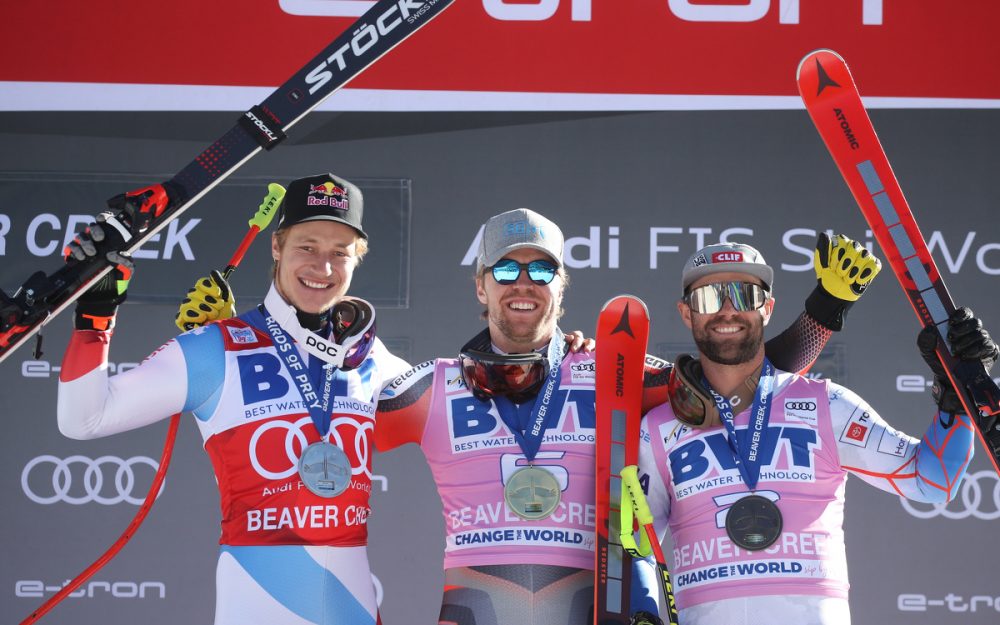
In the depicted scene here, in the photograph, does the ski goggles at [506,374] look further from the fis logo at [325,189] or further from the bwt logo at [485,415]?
the fis logo at [325,189]

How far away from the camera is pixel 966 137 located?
4.27 m

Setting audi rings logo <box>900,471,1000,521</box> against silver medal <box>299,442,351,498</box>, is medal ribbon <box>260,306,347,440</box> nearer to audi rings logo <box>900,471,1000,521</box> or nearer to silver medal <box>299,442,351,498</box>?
silver medal <box>299,442,351,498</box>

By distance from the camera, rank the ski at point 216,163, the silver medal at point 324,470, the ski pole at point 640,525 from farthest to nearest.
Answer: the silver medal at point 324,470, the ski pole at point 640,525, the ski at point 216,163

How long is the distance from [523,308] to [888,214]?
38.3 inches

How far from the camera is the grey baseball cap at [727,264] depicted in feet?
9.09

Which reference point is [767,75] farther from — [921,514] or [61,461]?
A: [61,461]

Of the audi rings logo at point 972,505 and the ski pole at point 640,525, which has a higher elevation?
the audi rings logo at point 972,505

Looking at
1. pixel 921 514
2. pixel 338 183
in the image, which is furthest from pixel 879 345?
pixel 338 183

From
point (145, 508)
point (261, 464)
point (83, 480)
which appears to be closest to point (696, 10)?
point (261, 464)

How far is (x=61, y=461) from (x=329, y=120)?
67.0 inches

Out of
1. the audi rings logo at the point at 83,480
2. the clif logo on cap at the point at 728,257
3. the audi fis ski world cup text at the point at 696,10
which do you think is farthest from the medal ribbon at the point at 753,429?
the audi rings logo at the point at 83,480

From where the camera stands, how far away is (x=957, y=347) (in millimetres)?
2502

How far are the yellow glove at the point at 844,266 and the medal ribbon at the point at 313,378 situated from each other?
1332mm

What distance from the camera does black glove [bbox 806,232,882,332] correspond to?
2.86 meters
